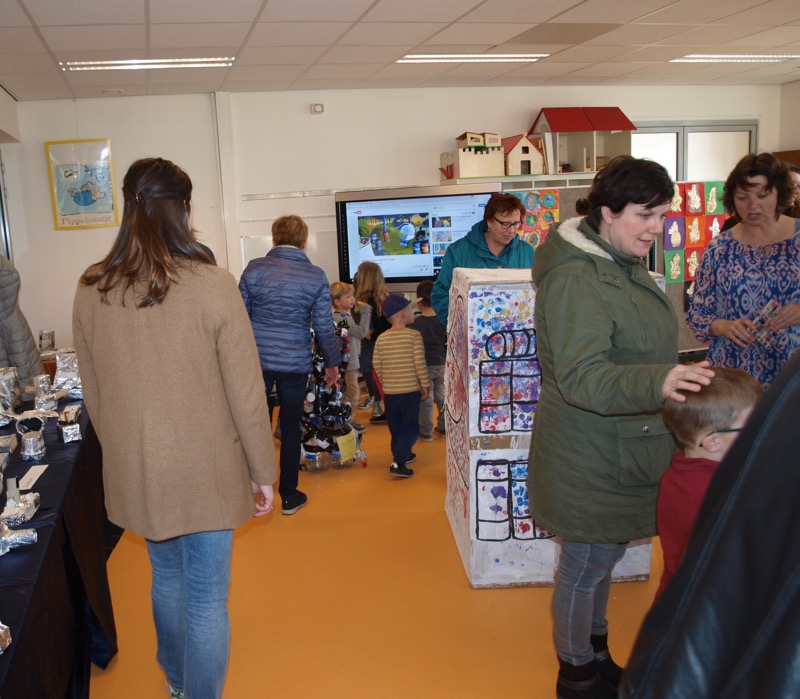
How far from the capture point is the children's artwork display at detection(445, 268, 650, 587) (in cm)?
269

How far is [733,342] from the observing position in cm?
268

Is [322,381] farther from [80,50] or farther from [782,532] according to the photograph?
[782,532]

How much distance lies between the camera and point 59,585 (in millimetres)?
1792

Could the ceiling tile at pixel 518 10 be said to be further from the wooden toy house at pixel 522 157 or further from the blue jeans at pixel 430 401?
the blue jeans at pixel 430 401

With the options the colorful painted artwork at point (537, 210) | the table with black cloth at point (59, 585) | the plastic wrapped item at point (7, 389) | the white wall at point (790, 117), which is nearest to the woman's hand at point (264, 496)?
the table with black cloth at point (59, 585)

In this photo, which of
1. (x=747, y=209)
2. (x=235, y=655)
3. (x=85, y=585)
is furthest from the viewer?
(x=747, y=209)

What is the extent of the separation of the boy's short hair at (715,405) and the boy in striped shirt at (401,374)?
246cm

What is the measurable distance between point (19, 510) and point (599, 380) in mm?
1362

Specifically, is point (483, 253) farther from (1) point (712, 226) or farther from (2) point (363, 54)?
(1) point (712, 226)

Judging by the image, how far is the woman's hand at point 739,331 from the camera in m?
2.57

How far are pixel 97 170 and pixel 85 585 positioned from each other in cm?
536

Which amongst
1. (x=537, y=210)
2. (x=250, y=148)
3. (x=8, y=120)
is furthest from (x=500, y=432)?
(x=8, y=120)

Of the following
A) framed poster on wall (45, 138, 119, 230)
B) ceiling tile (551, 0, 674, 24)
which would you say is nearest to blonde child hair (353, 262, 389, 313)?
ceiling tile (551, 0, 674, 24)

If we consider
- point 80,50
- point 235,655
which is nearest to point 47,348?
point 80,50
